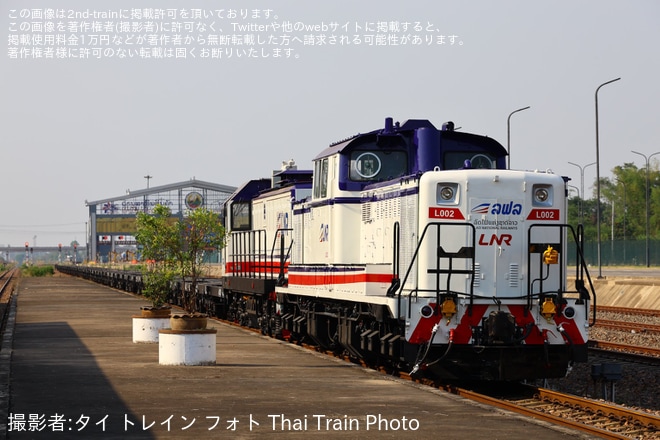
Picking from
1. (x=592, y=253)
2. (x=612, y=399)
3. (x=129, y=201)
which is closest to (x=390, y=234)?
(x=612, y=399)

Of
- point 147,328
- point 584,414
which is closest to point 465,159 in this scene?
point 584,414

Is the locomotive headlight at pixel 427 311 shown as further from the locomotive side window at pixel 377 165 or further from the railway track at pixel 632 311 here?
the railway track at pixel 632 311

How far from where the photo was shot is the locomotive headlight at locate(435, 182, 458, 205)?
1449 cm

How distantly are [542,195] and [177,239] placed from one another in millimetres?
11866

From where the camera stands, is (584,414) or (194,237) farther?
(194,237)

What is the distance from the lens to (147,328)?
20.9 m

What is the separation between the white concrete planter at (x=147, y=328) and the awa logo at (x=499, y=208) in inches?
347

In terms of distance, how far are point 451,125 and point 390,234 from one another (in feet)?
7.74

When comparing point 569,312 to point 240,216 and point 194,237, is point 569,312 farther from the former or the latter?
point 240,216

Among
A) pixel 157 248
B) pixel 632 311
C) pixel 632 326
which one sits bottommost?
pixel 632 326

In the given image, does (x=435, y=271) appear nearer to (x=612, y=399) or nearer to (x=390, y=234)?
(x=390, y=234)

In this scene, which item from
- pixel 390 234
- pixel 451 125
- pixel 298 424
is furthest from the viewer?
pixel 451 125

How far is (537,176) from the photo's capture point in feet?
48.3

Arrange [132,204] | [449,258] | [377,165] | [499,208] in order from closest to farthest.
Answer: [449,258] < [499,208] < [377,165] < [132,204]
